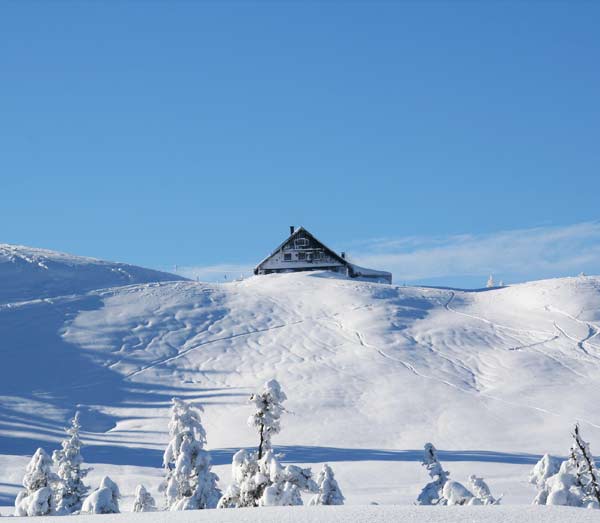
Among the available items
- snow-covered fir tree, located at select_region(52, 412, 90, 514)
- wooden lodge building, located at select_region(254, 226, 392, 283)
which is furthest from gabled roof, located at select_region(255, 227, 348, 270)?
snow-covered fir tree, located at select_region(52, 412, 90, 514)

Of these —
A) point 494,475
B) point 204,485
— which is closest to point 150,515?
point 204,485

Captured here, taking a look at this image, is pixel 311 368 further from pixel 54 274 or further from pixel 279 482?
pixel 279 482

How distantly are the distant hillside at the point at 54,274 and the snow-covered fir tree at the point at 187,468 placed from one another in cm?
3792

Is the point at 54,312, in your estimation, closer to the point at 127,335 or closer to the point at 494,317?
the point at 127,335

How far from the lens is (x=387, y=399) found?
38125 mm

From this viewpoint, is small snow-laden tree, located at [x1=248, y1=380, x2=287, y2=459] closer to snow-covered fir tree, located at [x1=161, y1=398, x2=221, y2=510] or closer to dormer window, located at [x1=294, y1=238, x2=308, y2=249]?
snow-covered fir tree, located at [x1=161, y1=398, x2=221, y2=510]

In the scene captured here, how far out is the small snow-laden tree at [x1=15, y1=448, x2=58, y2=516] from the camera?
16391mm

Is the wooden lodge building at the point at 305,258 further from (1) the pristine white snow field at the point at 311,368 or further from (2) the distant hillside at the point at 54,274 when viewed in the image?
(2) the distant hillside at the point at 54,274

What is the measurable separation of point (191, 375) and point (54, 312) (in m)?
12.6

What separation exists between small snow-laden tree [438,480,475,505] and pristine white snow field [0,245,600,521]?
19.9 feet

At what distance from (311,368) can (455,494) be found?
87.7 ft

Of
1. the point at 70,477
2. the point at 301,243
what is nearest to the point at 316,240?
the point at 301,243

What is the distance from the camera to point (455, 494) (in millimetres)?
16141

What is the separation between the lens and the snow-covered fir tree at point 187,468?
16750 millimetres
